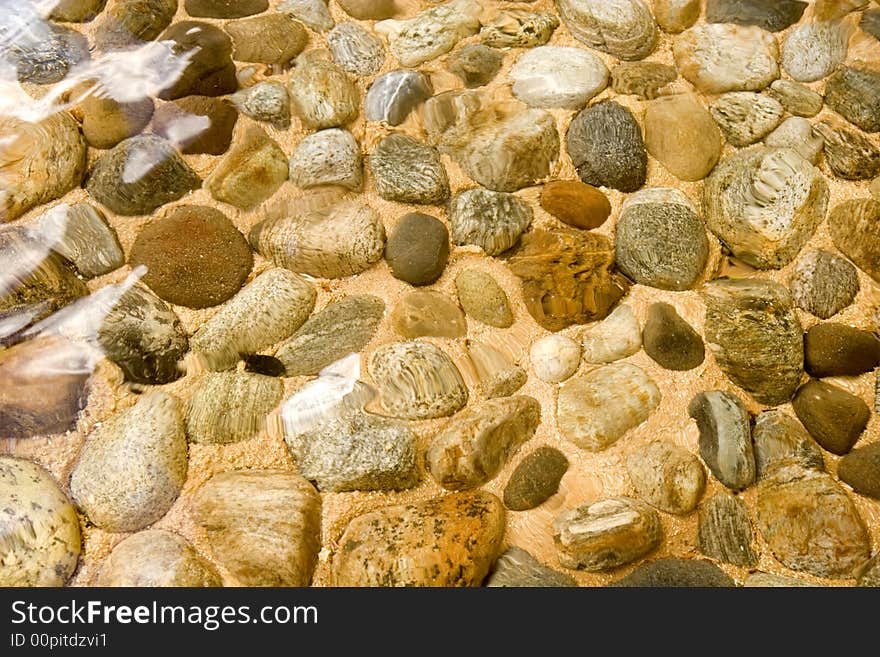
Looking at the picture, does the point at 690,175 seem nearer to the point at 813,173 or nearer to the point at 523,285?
the point at 813,173

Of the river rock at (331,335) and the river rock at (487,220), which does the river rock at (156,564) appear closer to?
the river rock at (331,335)

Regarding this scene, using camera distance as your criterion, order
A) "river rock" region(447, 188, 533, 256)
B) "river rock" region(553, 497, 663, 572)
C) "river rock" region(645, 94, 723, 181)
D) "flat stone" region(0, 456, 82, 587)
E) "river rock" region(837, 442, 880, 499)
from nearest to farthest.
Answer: "flat stone" region(0, 456, 82, 587) < "river rock" region(553, 497, 663, 572) < "river rock" region(837, 442, 880, 499) < "river rock" region(447, 188, 533, 256) < "river rock" region(645, 94, 723, 181)

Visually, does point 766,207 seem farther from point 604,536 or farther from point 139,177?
point 139,177

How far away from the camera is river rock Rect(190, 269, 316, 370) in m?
1.35

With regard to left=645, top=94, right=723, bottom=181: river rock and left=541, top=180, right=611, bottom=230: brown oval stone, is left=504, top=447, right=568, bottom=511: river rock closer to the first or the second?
left=541, top=180, right=611, bottom=230: brown oval stone

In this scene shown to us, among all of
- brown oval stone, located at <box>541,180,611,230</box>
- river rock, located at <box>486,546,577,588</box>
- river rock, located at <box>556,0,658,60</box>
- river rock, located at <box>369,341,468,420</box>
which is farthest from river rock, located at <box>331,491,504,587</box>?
river rock, located at <box>556,0,658,60</box>

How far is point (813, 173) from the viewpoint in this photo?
155 centimetres

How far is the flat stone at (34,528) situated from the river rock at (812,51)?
175 centimetres

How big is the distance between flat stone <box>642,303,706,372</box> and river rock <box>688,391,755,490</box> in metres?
0.08

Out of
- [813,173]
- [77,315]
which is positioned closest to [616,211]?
[813,173]

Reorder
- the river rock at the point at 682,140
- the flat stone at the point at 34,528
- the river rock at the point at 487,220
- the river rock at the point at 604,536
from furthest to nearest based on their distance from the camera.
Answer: the river rock at the point at 682,140, the river rock at the point at 487,220, the river rock at the point at 604,536, the flat stone at the point at 34,528

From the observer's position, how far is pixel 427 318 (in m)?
1.40

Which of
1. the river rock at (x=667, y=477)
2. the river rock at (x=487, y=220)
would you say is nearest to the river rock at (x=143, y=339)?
the river rock at (x=487, y=220)

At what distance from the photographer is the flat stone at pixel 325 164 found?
1.49 m
